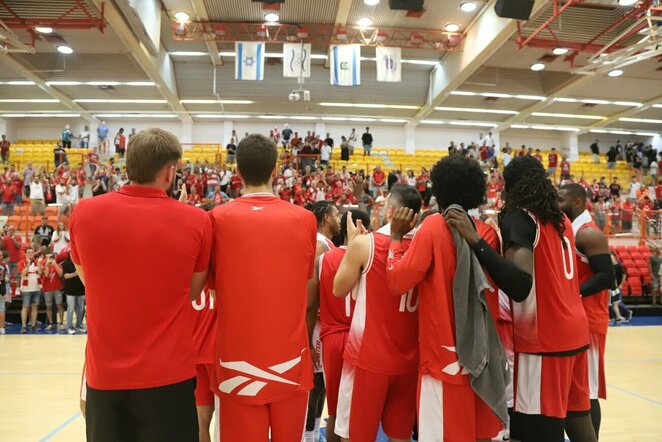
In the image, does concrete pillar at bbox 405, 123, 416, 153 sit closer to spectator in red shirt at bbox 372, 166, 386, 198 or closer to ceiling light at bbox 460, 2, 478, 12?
spectator in red shirt at bbox 372, 166, 386, 198

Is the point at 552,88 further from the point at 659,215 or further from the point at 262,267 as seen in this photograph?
the point at 262,267

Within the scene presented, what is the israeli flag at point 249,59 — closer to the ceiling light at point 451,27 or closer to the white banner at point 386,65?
the white banner at point 386,65

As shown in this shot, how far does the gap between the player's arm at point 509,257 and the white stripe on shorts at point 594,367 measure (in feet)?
3.74

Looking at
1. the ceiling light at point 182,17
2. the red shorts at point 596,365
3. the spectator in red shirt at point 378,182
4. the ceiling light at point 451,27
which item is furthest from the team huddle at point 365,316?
the ceiling light at point 451,27

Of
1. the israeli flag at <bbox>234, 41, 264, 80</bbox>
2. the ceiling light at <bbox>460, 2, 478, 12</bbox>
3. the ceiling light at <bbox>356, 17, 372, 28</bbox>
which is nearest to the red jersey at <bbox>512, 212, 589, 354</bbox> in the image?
the ceiling light at <bbox>460, 2, 478, 12</bbox>

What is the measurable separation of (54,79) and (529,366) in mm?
24001

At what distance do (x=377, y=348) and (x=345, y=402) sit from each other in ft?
1.13

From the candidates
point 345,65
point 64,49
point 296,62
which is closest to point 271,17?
point 296,62

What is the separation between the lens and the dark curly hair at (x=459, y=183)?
233 centimetres

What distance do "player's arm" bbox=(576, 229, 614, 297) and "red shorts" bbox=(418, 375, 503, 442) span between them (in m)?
1.10

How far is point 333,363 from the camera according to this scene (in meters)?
2.98

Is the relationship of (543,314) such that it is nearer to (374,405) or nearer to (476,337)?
(476,337)

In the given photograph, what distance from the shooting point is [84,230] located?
6.15ft

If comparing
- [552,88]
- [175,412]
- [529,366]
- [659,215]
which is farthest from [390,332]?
[552,88]
